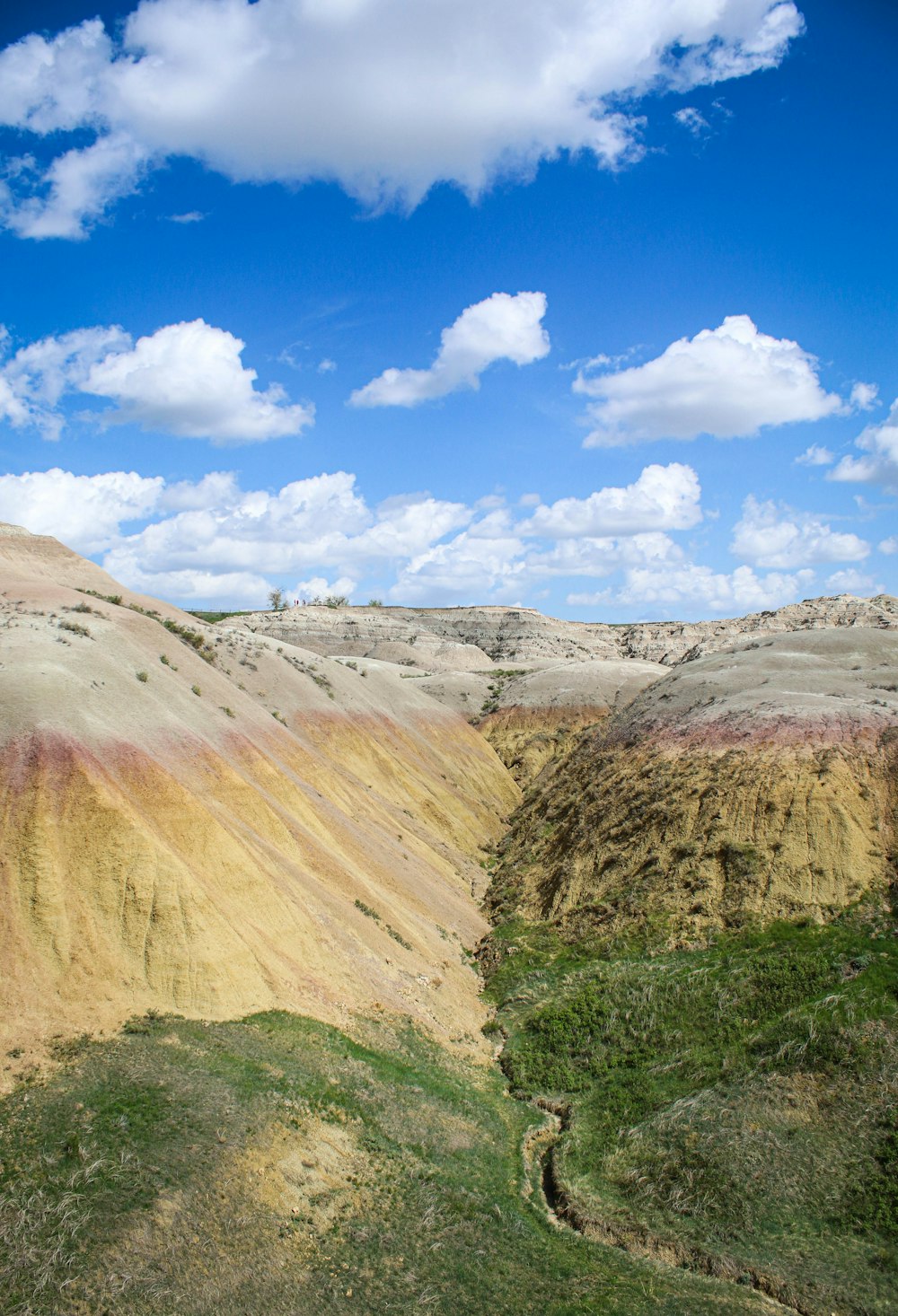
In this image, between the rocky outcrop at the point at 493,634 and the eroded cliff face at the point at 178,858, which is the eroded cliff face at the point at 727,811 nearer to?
the eroded cliff face at the point at 178,858

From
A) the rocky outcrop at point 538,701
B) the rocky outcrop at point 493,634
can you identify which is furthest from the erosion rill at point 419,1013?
the rocky outcrop at point 493,634

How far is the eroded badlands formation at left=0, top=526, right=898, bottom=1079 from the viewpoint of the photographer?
58.1 feet

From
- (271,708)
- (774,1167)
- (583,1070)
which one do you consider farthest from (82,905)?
(271,708)

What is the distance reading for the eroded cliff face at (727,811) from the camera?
25312 millimetres

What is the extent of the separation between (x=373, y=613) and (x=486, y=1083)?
97080 millimetres

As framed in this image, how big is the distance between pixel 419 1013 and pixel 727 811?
489 inches

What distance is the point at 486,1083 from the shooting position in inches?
787

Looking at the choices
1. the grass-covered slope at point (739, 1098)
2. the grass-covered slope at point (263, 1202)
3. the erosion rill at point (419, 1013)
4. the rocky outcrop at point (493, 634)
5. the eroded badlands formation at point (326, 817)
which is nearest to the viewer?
the grass-covered slope at point (263, 1202)

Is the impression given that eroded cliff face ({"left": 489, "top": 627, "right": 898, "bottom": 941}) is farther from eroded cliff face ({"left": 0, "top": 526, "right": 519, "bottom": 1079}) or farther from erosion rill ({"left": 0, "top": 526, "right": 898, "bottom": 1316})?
eroded cliff face ({"left": 0, "top": 526, "right": 519, "bottom": 1079})

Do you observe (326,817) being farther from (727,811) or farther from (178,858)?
(727,811)

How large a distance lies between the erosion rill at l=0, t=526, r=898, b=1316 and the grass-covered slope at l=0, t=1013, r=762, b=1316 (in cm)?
5

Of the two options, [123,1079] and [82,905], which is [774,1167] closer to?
[123,1079]

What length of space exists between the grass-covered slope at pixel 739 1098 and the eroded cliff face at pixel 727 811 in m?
1.80

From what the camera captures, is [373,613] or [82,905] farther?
[373,613]
